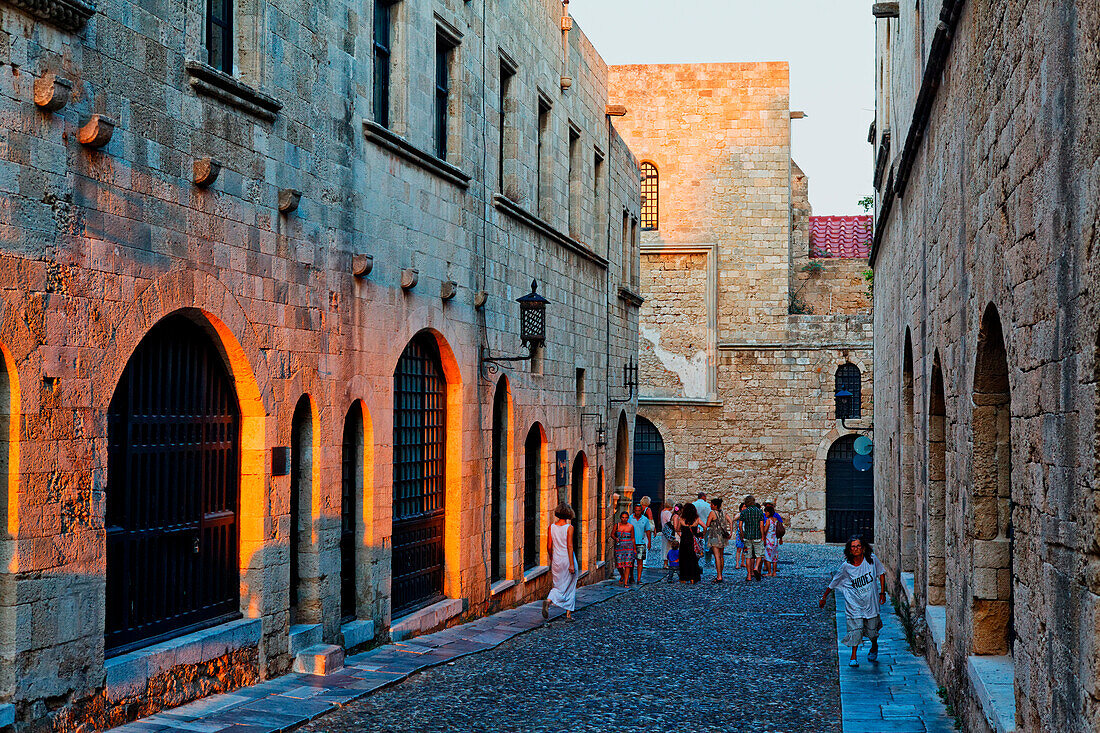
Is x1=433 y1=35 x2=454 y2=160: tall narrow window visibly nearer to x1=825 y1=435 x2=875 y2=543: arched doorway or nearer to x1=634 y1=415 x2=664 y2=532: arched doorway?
x1=634 y1=415 x2=664 y2=532: arched doorway

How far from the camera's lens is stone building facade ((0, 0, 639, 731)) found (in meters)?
6.52

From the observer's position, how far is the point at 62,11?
256 inches

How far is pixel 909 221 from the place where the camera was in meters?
12.5

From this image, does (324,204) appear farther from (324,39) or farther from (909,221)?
(909,221)

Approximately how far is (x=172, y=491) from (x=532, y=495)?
879cm

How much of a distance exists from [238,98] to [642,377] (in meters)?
23.5

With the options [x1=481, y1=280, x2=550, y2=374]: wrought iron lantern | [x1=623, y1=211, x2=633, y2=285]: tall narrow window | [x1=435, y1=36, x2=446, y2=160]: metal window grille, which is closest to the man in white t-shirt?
[x1=481, y1=280, x2=550, y2=374]: wrought iron lantern

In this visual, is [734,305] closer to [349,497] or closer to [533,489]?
[533,489]

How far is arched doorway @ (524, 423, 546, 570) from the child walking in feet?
8.06

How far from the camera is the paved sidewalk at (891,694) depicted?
8133 mm

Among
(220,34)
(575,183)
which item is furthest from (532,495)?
(220,34)

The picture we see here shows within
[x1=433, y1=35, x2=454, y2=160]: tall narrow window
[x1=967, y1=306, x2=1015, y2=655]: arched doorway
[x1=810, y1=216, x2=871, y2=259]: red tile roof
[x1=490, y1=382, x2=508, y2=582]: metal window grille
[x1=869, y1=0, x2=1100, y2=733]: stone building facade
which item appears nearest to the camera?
[x1=869, y1=0, x2=1100, y2=733]: stone building facade

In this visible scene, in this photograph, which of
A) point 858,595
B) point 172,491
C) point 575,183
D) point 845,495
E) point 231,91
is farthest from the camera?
point 845,495

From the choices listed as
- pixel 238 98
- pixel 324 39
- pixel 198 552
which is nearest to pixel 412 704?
pixel 198 552
